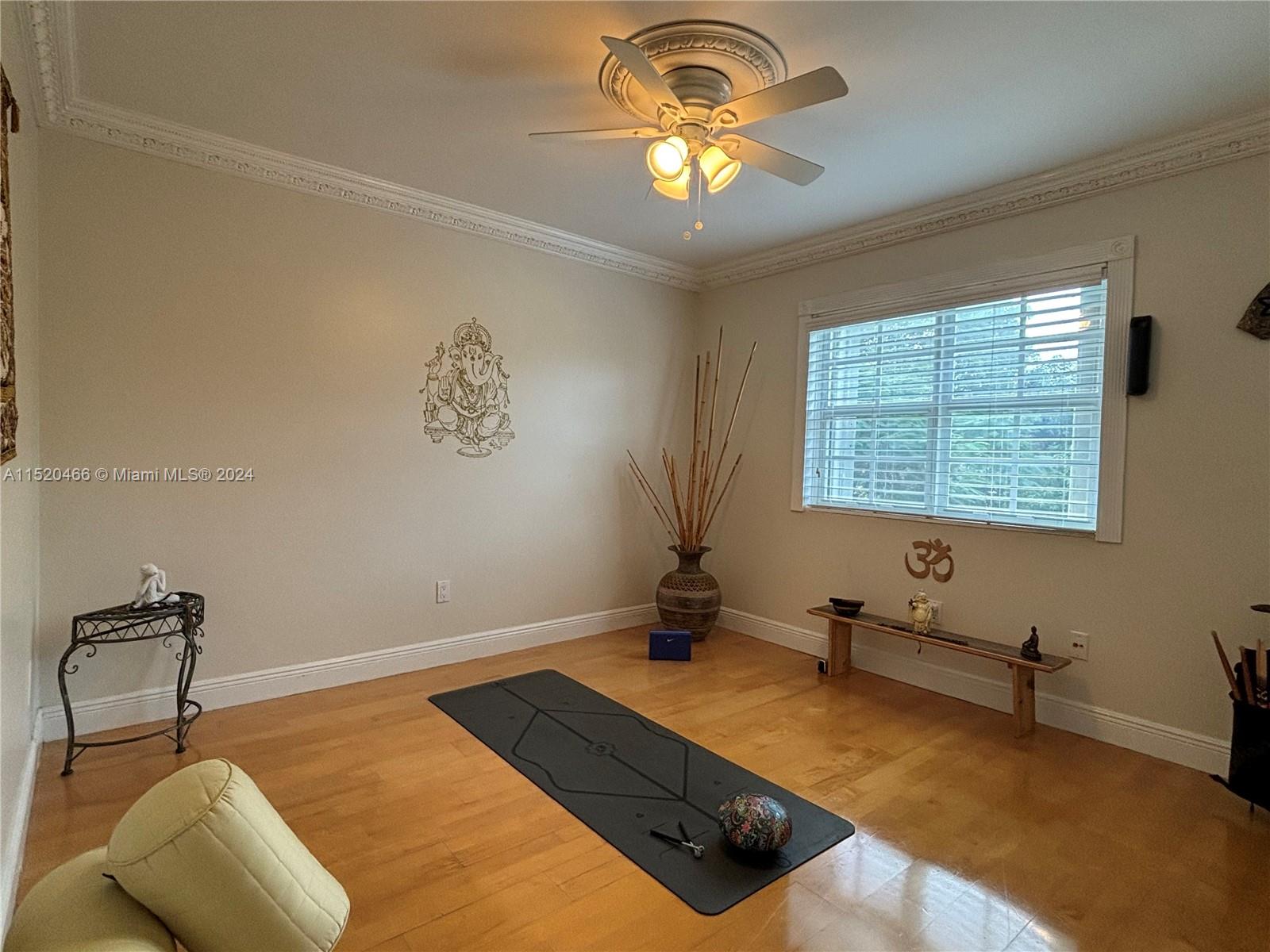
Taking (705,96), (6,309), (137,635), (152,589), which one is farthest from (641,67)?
(137,635)

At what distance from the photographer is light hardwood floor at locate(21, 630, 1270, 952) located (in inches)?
65.1

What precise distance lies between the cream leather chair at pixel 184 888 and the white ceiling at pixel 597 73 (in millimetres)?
1996

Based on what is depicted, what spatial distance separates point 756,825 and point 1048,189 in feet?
9.40

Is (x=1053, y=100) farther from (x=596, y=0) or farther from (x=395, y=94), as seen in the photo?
(x=395, y=94)

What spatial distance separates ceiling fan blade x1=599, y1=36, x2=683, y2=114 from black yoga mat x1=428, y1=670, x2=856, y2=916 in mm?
2169

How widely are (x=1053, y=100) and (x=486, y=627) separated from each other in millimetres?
3440

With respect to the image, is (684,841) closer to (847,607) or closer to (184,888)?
(184,888)

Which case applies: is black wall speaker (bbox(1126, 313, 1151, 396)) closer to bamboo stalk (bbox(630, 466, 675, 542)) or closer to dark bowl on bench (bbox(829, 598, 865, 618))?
dark bowl on bench (bbox(829, 598, 865, 618))

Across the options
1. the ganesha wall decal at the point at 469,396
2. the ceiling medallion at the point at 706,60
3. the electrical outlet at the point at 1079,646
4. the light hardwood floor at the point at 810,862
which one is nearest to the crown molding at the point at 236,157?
the ganesha wall decal at the point at 469,396

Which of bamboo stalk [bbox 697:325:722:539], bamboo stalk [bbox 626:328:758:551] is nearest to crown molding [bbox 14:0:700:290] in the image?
bamboo stalk [bbox 697:325:722:539]

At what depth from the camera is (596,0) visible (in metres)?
1.81

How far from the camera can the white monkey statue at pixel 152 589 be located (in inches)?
97.5

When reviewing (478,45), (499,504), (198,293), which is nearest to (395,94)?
(478,45)

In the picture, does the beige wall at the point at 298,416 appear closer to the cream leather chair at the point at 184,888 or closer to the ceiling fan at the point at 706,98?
the ceiling fan at the point at 706,98
